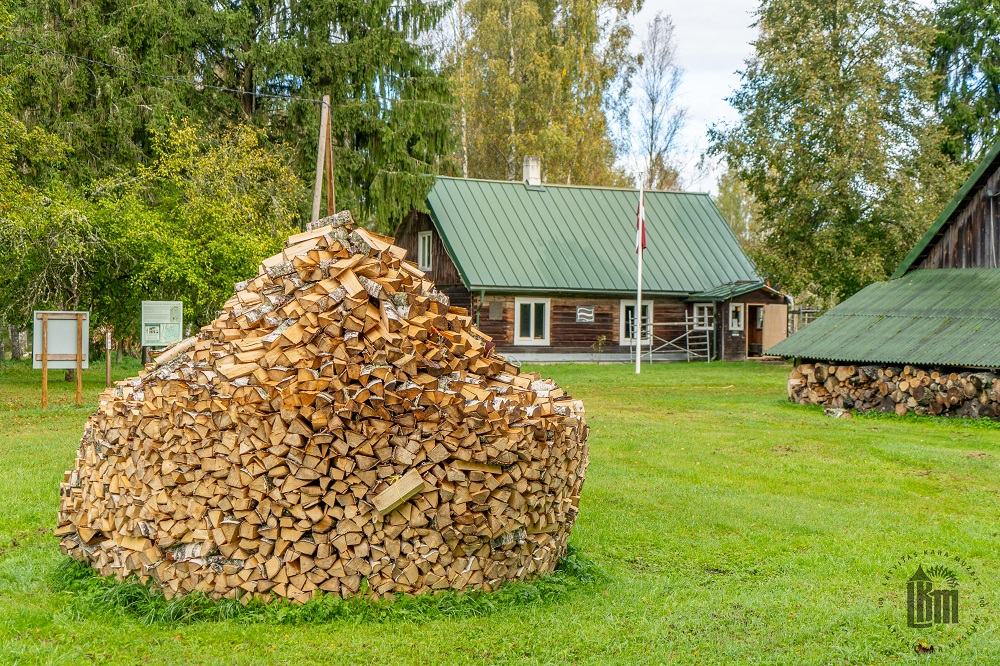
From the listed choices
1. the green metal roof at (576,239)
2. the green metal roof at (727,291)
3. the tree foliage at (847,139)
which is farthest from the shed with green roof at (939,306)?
the green metal roof at (576,239)

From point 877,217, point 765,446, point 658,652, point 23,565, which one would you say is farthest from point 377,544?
point 877,217

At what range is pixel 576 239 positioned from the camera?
34312mm

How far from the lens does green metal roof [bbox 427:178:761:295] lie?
3194cm

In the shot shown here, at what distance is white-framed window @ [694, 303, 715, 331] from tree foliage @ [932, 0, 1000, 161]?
11.7 metres

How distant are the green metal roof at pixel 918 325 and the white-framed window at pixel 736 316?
45.9ft

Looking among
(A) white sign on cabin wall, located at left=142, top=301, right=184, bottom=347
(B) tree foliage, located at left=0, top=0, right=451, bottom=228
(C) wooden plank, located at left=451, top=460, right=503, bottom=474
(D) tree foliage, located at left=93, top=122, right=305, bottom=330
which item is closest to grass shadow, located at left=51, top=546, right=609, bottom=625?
(C) wooden plank, located at left=451, top=460, right=503, bottom=474

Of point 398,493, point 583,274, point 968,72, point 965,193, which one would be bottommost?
point 398,493

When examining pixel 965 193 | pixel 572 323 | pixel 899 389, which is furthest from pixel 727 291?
pixel 899 389

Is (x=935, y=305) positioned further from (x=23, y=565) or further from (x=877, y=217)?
(x=23, y=565)

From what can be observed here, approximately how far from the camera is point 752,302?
3447cm

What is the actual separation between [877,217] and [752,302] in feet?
18.6

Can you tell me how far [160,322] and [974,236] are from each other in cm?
1567

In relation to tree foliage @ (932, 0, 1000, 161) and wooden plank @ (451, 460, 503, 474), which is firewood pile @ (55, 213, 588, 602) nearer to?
wooden plank @ (451, 460, 503, 474)

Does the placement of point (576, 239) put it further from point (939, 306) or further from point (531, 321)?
point (939, 306)
